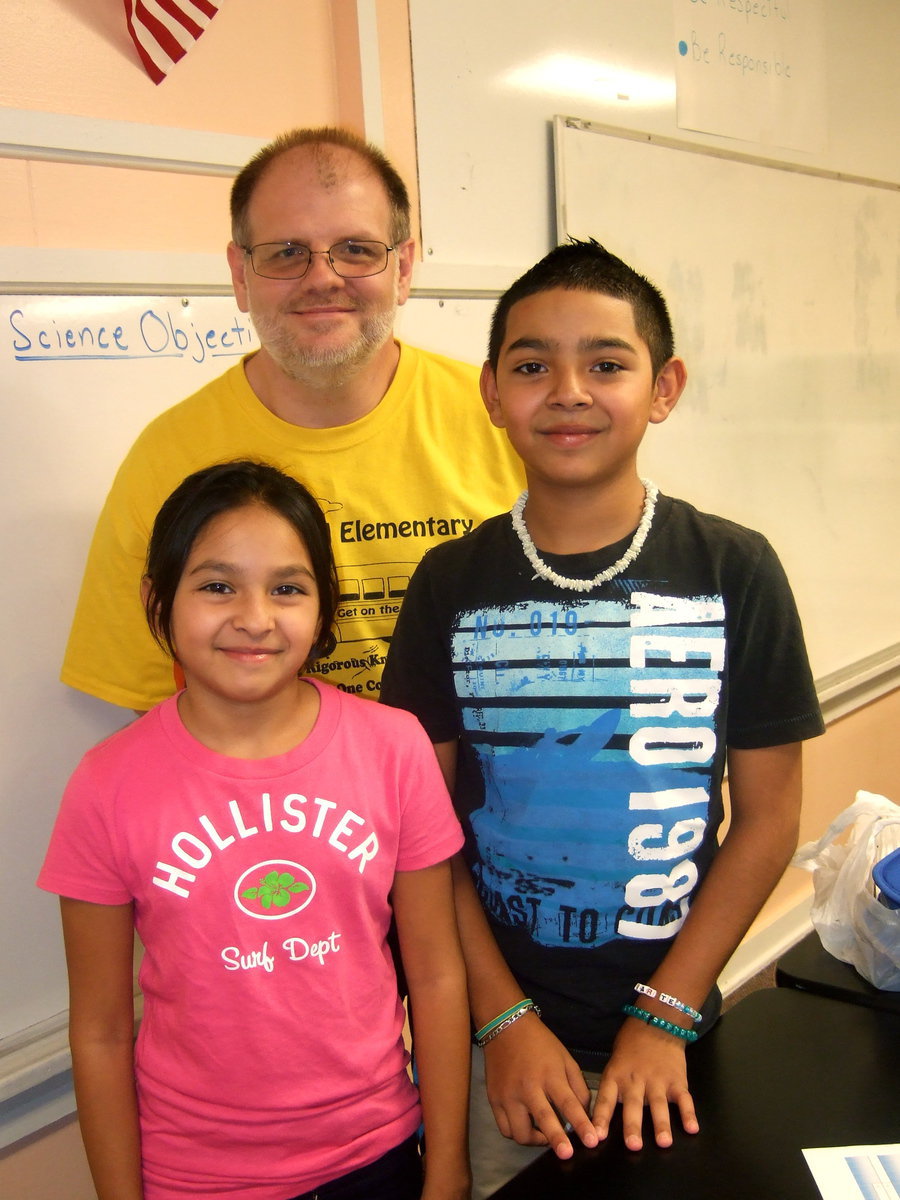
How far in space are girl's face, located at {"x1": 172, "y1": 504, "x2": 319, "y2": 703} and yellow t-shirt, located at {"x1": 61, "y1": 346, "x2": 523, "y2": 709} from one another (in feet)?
0.95

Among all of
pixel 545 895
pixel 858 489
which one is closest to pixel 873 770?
pixel 858 489

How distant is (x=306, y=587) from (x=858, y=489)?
94.8 inches

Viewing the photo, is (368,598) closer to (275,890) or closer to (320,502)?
(320,502)

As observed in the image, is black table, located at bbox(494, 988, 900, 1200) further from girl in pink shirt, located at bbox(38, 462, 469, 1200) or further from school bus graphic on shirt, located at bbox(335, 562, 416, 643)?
school bus graphic on shirt, located at bbox(335, 562, 416, 643)

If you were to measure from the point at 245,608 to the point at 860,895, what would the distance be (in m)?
0.81

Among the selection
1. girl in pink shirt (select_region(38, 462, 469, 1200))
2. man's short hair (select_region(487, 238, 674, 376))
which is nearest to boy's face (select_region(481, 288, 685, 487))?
man's short hair (select_region(487, 238, 674, 376))

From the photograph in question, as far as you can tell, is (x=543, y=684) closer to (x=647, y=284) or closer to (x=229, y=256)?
(x=647, y=284)

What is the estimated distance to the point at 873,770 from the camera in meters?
3.19

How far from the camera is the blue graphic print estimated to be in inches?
40.5

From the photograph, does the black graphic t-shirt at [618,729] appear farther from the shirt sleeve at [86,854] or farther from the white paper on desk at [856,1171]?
the shirt sleeve at [86,854]

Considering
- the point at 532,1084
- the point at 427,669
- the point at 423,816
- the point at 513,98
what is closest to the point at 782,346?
the point at 513,98

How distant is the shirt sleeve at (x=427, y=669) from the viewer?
1123mm

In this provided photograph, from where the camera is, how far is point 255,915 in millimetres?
973

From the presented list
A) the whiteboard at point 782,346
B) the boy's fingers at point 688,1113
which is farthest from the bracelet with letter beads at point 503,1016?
the whiteboard at point 782,346
